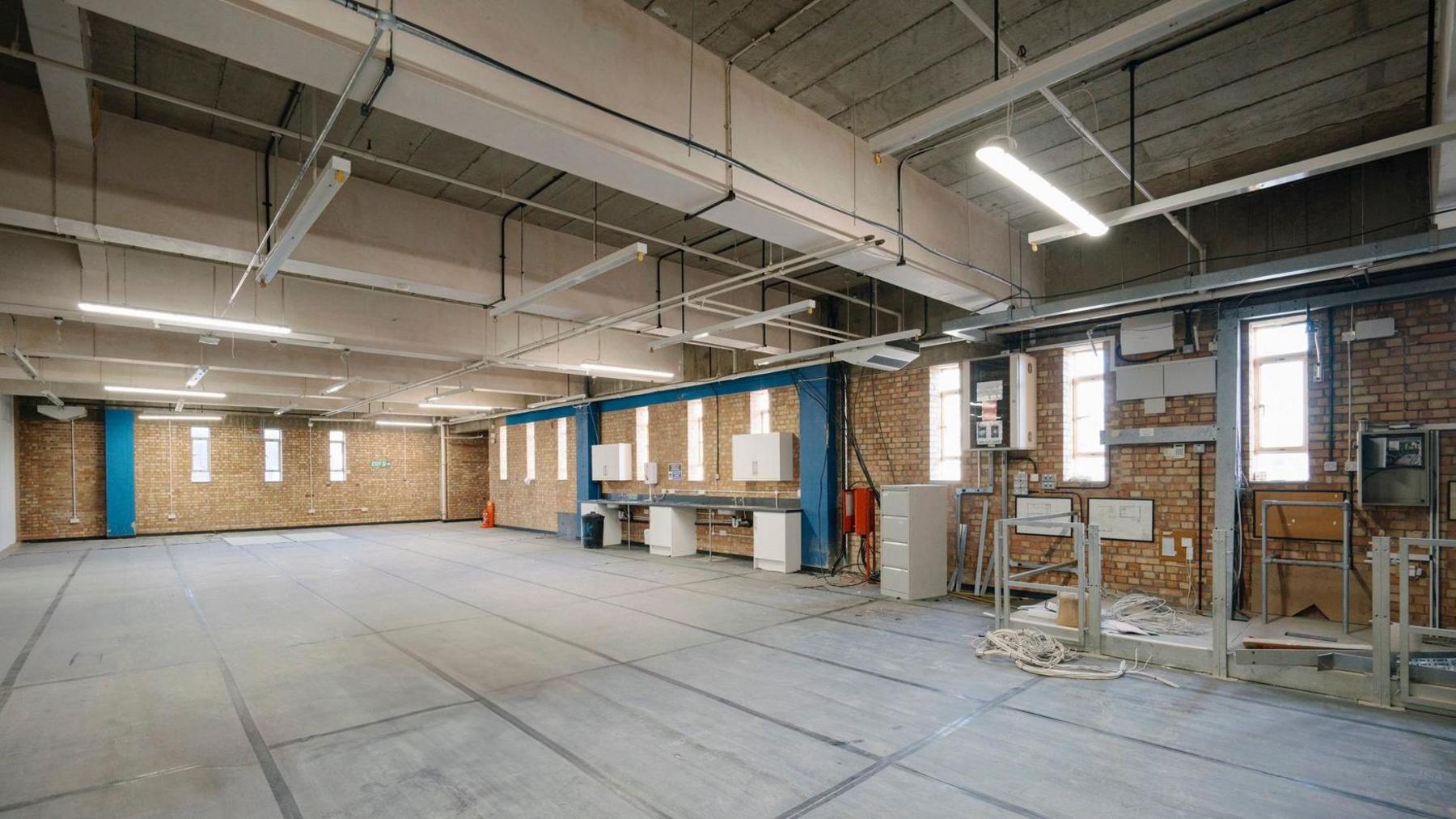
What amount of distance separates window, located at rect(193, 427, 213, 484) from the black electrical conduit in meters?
20.4

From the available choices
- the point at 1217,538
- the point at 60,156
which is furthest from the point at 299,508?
the point at 1217,538

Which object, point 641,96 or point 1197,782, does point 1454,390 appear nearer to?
point 1197,782

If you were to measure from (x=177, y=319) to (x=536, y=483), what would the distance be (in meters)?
11.9

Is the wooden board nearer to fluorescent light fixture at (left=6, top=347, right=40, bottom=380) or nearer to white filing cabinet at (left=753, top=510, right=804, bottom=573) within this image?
white filing cabinet at (left=753, top=510, right=804, bottom=573)

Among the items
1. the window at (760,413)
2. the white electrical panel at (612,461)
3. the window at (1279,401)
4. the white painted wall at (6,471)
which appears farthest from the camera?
the white electrical panel at (612,461)

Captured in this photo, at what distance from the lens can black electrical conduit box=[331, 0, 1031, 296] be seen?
2930 millimetres

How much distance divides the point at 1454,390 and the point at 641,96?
7.15 metres

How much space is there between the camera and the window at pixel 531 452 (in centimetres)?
1845

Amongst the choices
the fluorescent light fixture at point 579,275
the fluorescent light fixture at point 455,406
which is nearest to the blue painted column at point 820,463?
the fluorescent light fixture at point 579,275

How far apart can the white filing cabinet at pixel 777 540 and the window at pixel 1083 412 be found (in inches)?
161

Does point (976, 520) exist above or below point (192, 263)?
below

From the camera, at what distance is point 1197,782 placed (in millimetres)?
3430

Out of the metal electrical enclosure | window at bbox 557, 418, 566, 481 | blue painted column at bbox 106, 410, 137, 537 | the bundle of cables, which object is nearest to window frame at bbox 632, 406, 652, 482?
window at bbox 557, 418, 566, 481

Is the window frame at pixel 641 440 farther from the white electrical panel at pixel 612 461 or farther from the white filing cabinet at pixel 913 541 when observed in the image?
the white filing cabinet at pixel 913 541
